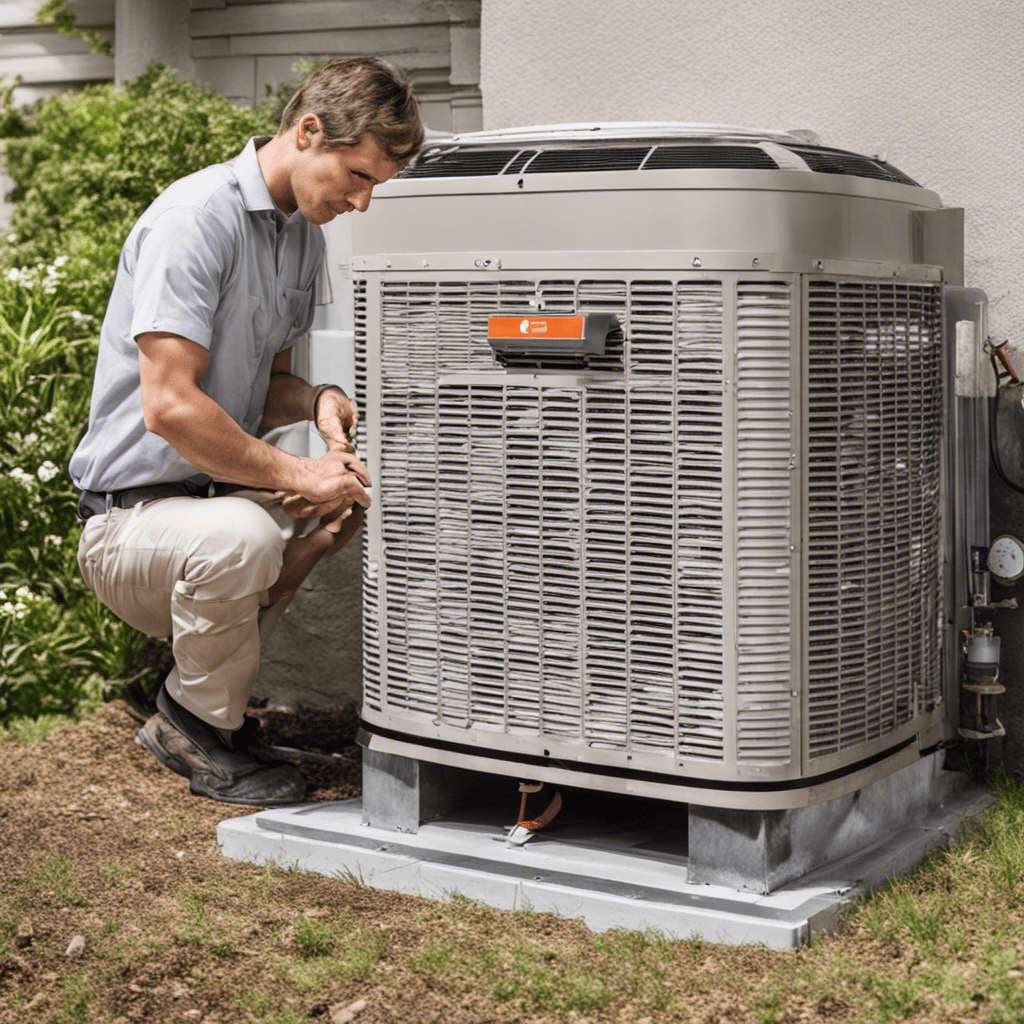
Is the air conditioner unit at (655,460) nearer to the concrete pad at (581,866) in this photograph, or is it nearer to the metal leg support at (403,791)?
the metal leg support at (403,791)

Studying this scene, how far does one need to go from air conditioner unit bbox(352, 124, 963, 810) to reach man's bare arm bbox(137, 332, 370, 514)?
0.33ft

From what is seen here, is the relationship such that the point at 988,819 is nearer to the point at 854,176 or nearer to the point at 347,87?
the point at 854,176

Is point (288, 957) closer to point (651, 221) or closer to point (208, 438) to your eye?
point (208, 438)

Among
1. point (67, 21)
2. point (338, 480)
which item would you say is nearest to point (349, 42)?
point (67, 21)

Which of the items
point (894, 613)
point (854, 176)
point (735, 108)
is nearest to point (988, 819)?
point (894, 613)

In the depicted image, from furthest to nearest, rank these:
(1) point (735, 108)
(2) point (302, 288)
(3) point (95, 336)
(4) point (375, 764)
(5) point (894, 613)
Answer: (3) point (95, 336) < (1) point (735, 108) < (2) point (302, 288) < (4) point (375, 764) < (5) point (894, 613)

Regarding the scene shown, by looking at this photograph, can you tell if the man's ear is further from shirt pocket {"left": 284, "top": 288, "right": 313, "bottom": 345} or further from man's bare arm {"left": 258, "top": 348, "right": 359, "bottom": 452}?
man's bare arm {"left": 258, "top": 348, "right": 359, "bottom": 452}

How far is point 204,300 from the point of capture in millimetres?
2641

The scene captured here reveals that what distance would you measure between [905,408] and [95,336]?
2.46m

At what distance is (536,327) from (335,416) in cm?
77

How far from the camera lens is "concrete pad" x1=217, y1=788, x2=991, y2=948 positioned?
7.36 ft

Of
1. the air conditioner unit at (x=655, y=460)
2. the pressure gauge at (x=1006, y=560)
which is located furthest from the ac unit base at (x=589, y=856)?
the pressure gauge at (x=1006, y=560)

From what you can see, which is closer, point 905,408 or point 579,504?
point 579,504

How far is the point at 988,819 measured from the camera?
106 inches
